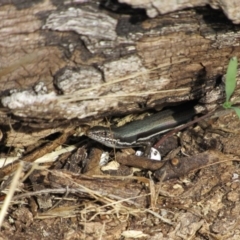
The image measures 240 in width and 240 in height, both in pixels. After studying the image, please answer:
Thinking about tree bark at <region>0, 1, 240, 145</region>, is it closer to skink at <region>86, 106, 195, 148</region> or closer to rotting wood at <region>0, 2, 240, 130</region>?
rotting wood at <region>0, 2, 240, 130</region>

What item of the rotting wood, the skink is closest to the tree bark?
the rotting wood

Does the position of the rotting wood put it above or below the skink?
above

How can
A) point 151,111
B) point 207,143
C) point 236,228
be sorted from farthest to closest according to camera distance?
1. point 151,111
2. point 207,143
3. point 236,228

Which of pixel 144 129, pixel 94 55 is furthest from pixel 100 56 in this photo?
pixel 144 129

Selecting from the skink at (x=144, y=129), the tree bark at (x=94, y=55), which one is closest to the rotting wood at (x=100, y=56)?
the tree bark at (x=94, y=55)

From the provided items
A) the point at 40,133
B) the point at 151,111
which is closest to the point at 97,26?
the point at 40,133

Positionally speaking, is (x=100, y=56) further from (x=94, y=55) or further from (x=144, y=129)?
(x=144, y=129)

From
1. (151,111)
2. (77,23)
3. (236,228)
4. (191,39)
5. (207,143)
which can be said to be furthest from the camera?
(151,111)

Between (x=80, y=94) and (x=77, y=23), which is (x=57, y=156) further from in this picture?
(x=77, y=23)

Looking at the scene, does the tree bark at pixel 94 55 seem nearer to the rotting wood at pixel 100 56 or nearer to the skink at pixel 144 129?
the rotting wood at pixel 100 56
